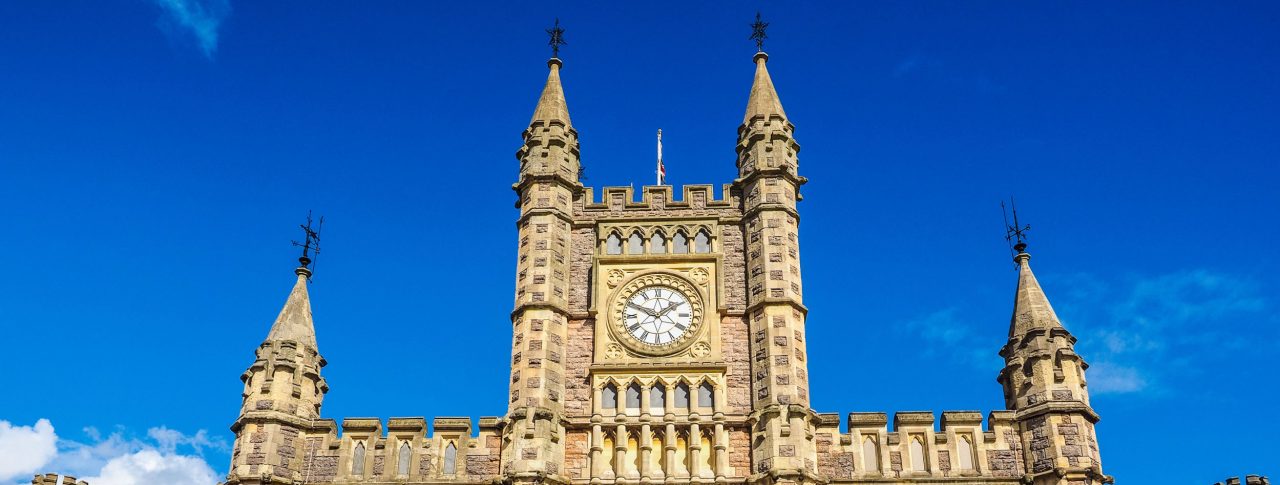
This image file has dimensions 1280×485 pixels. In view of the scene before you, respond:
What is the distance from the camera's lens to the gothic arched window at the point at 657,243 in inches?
1366

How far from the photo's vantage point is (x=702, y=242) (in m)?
34.7

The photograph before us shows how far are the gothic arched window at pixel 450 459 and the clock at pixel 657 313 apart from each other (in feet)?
16.5

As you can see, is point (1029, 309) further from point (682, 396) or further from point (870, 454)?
point (682, 396)

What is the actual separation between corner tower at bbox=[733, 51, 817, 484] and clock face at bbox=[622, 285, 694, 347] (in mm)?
1795

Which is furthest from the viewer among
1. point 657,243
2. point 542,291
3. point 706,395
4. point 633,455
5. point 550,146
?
point 550,146

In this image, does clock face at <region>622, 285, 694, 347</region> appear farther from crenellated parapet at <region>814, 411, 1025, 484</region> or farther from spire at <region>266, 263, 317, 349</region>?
spire at <region>266, 263, 317, 349</region>

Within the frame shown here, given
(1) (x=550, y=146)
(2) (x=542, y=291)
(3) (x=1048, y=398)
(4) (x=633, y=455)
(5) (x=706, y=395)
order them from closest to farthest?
(3) (x=1048, y=398) → (4) (x=633, y=455) → (5) (x=706, y=395) → (2) (x=542, y=291) → (1) (x=550, y=146)

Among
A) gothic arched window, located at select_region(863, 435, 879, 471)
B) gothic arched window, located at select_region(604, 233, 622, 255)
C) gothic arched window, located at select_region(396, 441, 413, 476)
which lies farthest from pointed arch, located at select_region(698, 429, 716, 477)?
gothic arched window, located at select_region(396, 441, 413, 476)

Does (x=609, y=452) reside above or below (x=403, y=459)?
above

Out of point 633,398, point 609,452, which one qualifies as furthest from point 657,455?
point 633,398

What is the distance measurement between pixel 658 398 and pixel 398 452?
6.52 m

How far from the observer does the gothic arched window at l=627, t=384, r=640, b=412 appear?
3162 cm

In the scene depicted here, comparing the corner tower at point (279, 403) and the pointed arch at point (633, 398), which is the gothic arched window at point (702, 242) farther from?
the corner tower at point (279, 403)

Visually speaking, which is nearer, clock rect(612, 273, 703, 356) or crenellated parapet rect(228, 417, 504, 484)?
crenellated parapet rect(228, 417, 504, 484)
